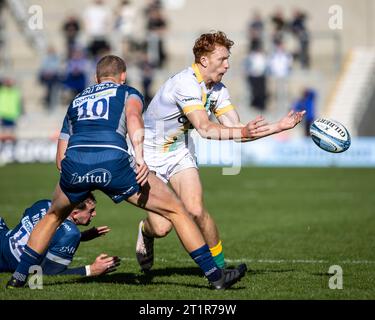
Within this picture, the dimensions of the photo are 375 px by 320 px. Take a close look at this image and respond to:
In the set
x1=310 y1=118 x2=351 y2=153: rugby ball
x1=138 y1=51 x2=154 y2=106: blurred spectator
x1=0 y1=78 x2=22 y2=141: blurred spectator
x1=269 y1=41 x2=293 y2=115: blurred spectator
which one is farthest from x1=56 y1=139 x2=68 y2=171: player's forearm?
x1=269 y1=41 x2=293 y2=115: blurred spectator

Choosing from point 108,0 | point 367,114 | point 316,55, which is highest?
point 108,0

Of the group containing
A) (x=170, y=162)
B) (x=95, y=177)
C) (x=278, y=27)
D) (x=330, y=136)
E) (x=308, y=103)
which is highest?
(x=278, y=27)

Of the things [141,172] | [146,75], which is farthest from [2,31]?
[141,172]

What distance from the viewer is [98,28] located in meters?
29.2

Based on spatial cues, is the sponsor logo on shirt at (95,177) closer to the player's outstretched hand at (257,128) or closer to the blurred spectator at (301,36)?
the player's outstretched hand at (257,128)

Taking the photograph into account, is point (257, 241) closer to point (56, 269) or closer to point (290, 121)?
point (56, 269)

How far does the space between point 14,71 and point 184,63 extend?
19.9 feet

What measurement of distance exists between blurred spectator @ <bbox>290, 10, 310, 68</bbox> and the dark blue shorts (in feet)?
74.8

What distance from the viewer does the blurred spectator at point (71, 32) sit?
1170 inches

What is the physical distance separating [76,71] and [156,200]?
812 inches
